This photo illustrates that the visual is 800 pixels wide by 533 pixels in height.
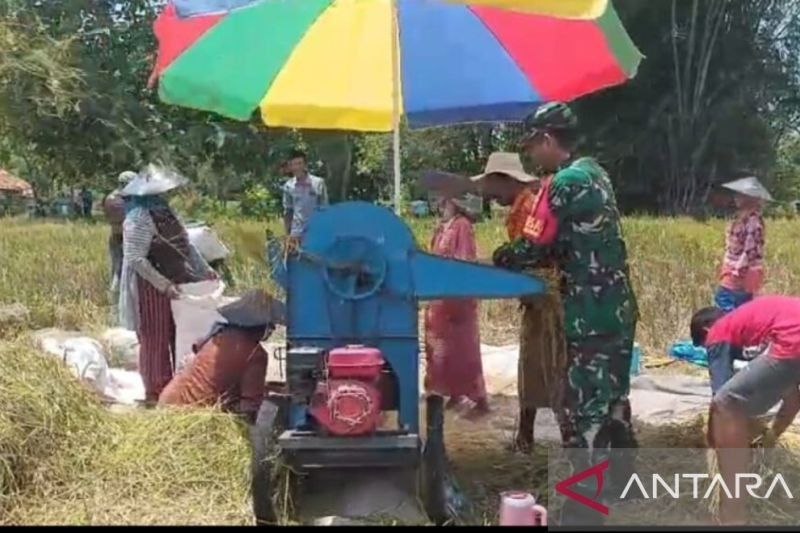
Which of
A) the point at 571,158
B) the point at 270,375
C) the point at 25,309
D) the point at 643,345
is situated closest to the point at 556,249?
the point at 571,158

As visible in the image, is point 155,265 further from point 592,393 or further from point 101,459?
point 592,393

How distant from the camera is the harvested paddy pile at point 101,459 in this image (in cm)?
422

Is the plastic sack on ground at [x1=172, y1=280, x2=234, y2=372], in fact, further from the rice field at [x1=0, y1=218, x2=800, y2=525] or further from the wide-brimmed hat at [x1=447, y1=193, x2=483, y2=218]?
the wide-brimmed hat at [x1=447, y1=193, x2=483, y2=218]

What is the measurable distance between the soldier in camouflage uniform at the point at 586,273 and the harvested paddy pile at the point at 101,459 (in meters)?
1.43

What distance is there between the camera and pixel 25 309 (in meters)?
8.62

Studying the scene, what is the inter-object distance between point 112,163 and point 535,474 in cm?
1820

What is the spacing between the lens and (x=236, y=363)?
487 cm

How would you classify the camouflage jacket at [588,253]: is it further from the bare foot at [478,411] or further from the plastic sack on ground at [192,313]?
the plastic sack on ground at [192,313]

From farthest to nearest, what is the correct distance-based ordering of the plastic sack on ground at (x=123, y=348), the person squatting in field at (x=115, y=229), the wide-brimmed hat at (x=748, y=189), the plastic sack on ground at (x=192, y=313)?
the person squatting in field at (x=115, y=229), the plastic sack on ground at (x=123, y=348), the wide-brimmed hat at (x=748, y=189), the plastic sack on ground at (x=192, y=313)

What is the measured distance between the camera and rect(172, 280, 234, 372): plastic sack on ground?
5.91m

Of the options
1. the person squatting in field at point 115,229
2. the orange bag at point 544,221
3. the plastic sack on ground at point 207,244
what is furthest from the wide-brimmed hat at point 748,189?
the person squatting in field at point 115,229

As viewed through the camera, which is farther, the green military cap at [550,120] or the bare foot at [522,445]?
the bare foot at [522,445]

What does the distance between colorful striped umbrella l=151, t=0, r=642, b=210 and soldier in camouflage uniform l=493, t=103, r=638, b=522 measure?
587mm

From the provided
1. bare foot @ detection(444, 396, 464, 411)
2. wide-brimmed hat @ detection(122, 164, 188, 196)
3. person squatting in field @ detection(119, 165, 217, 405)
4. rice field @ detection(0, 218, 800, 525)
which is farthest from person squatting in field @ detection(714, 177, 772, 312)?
wide-brimmed hat @ detection(122, 164, 188, 196)
